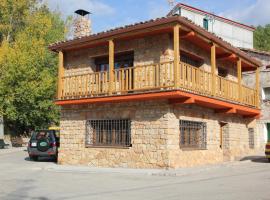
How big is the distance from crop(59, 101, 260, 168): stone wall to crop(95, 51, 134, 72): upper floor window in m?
2.01

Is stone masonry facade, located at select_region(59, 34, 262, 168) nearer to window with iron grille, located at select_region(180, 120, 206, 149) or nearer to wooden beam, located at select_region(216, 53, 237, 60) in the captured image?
window with iron grille, located at select_region(180, 120, 206, 149)

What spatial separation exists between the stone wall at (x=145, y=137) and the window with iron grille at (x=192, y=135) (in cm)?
25

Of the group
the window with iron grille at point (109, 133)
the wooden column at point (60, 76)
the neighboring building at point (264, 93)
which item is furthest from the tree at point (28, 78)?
the neighboring building at point (264, 93)

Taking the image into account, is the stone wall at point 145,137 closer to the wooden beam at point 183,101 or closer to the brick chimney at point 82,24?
the wooden beam at point 183,101

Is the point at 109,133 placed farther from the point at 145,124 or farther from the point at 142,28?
the point at 142,28

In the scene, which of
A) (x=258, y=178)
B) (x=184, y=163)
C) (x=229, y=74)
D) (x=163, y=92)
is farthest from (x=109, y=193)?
(x=229, y=74)

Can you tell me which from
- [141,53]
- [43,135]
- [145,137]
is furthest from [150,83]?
[43,135]

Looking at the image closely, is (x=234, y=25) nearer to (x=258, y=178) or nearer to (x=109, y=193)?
(x=258, y=178)

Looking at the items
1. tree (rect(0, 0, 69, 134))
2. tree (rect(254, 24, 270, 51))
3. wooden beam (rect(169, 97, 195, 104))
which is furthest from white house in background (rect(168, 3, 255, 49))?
wooden beam (rect(169, 97, 195, 104))

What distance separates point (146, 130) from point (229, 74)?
799 cm

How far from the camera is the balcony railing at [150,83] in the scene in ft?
48.8

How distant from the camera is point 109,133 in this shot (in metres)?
16.7

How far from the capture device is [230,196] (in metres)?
8.22

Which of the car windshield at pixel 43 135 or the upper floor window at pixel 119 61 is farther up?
the upper floor window at pixel 119 61
